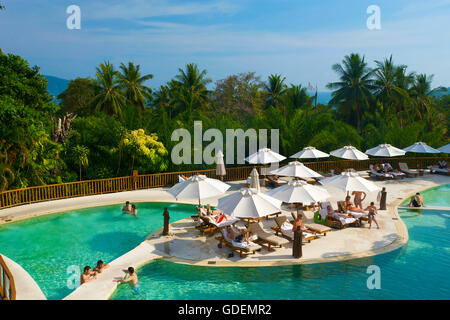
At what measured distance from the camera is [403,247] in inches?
416

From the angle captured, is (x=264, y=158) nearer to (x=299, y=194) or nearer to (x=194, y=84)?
(x=299, y=194)

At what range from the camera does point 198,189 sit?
1154 cm

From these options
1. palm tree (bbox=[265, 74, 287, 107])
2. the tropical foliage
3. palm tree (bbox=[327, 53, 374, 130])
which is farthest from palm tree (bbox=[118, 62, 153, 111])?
palm tree (bbox=[327, 53, 374, 130])

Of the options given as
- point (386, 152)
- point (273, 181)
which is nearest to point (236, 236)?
point (273, 181)

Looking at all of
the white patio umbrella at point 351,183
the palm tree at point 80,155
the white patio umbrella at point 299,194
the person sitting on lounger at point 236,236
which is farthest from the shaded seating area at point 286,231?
the palm tree at point 80,155

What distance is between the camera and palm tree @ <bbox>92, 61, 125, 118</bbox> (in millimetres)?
33375

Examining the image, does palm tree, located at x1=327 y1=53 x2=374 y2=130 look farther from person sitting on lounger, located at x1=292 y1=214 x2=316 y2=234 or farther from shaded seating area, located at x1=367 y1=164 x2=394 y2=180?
person sitting on lounger, located at x1=292 y1=214 x2=316 y2=234

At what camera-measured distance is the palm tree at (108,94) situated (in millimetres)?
33375

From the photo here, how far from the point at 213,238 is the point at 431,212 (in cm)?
944

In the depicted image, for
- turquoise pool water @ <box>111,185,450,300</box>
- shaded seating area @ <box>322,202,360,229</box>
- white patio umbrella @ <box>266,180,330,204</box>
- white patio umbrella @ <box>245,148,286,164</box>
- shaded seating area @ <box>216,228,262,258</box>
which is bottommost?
turquoise pool water @ <box>111,185,450,300</box>

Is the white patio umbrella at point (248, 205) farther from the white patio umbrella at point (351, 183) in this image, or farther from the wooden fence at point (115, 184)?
the wooden fence at point (115, 184)

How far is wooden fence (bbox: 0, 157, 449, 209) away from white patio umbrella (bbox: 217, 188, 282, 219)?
29.7 ft

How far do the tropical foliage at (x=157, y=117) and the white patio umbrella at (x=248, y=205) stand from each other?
27.9 ft
